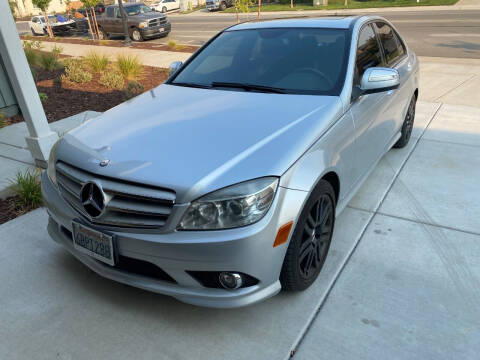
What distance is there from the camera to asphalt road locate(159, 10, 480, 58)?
12.1 meters

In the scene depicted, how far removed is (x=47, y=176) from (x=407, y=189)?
3.28 meters

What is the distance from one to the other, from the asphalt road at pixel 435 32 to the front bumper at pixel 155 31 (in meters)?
0.35

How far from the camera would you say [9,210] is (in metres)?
3.90

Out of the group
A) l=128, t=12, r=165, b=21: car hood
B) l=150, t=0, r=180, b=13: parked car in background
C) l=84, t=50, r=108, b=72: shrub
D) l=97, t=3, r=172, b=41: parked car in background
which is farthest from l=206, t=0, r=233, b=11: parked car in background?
l=84, t=50, r=108, b=72: shrub

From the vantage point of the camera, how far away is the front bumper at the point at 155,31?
58.5ft

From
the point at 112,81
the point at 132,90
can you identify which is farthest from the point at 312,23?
the point at 112,81

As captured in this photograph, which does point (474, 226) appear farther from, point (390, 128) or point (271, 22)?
point (271, 22)

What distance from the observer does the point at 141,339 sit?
242 centimetres

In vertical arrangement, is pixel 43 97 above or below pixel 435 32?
above

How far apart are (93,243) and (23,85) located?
2.78 m

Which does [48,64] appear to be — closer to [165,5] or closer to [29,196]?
[29,196]

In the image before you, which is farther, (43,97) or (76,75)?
(76,75)

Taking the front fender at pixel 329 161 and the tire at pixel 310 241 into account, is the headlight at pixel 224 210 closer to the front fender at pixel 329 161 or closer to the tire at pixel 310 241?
the front fender at pixel 329 161

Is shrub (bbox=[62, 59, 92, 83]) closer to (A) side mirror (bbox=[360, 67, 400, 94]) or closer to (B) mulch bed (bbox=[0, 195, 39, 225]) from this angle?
(B) mulch bed (bbox=[0, 195, 39, 225])
